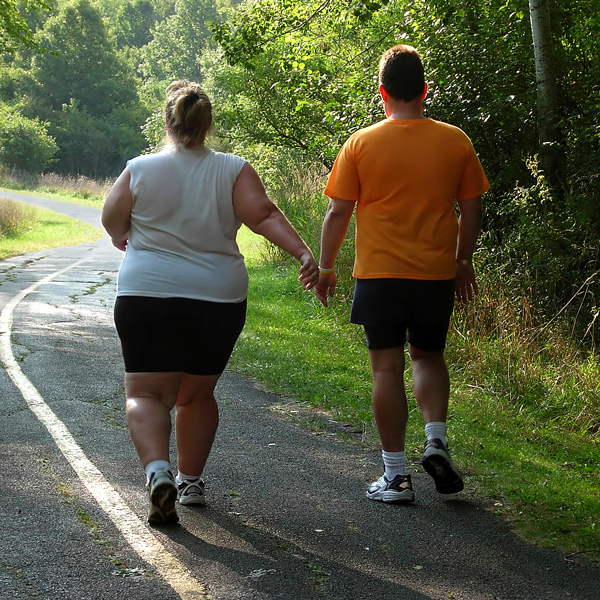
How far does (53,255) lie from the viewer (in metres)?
24.2

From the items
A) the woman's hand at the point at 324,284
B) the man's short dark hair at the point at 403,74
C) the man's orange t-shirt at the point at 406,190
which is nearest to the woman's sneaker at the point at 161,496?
the woman's hand at the point at 324,284

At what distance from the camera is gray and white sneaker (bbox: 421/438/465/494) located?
187 inches

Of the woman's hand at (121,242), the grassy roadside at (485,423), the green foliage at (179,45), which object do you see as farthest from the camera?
the green foliage at (179,45)

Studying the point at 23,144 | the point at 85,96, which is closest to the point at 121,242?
the point at 23,144

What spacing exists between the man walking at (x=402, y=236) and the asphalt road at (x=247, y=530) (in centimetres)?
35

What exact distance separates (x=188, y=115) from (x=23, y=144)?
65.5 m

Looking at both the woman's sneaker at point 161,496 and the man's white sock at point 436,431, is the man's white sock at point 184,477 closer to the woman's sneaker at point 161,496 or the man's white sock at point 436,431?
the woman's sneaker at point 161,496

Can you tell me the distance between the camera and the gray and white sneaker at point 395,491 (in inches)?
189

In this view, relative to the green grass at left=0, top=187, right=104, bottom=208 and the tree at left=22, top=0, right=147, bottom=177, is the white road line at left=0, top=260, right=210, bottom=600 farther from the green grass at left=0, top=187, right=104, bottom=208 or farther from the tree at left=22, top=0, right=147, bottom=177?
the tree at left=22, top=0, right=147, bottom=177

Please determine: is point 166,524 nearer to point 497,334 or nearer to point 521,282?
point 497,334

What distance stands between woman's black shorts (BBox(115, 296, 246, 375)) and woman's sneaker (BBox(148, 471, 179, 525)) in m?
0.52

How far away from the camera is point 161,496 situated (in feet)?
13.6

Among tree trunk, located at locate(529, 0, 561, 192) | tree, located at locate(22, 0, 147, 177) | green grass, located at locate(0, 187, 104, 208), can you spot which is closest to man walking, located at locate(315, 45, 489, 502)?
tree trunk, located at locate(529, 0, 561, 192)

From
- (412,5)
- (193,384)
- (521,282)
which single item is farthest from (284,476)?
(412,5)
